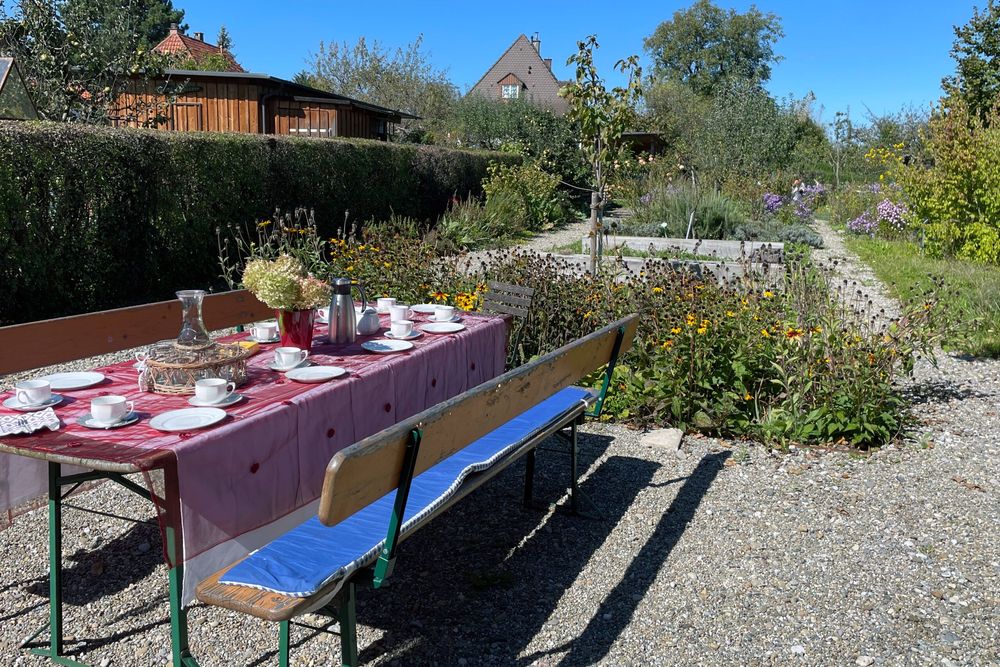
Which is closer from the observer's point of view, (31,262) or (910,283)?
(31,262)

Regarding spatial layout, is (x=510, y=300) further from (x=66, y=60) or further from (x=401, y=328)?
(x=66, y=60)

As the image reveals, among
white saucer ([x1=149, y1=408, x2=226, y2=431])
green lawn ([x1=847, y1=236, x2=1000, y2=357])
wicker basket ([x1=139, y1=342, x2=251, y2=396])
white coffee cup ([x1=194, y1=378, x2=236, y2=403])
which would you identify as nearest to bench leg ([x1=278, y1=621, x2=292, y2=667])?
white saucer ([x1=149, y1=408, x2=226, y2=431])

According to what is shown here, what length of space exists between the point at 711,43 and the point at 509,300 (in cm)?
6038

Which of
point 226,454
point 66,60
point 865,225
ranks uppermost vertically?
point 66,60

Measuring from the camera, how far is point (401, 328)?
152 inches

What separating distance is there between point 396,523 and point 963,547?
2583 mm

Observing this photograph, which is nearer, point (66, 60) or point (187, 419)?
point (187, 419)

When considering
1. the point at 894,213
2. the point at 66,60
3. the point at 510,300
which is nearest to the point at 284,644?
the point at 510,300

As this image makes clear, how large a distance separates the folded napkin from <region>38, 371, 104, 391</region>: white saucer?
258mm

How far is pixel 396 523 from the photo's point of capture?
240 centimetres

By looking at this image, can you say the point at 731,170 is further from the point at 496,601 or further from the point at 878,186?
the point at 496,601

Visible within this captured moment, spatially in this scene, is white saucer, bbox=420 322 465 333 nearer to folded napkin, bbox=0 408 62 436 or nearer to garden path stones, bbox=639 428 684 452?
garden path stones, bbox=639 428 684 452

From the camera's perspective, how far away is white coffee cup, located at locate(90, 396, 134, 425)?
8.18 feet

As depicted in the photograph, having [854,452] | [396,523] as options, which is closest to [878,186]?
[854,452]
